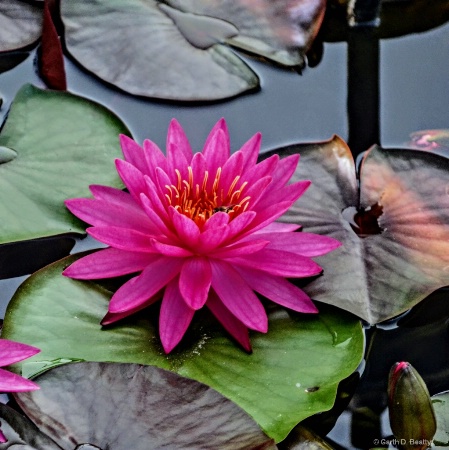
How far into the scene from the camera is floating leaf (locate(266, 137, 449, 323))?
56.3 inches

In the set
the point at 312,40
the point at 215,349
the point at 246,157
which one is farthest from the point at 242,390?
the point at 312,40

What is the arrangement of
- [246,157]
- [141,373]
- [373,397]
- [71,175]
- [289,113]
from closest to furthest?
1. [141,373]
2. [373,397]
3. [246,157]
4. [71,175]
5. [289,113]

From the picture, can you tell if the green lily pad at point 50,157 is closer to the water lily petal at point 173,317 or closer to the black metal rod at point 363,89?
the water lily petal at point 173,317

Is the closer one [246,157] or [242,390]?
[242,390]

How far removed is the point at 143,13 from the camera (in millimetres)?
1983

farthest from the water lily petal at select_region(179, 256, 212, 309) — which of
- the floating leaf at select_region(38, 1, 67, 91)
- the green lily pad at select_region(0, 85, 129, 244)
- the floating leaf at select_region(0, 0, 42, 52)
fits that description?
the floating leaf at select_region(0, 0, 42, 52)

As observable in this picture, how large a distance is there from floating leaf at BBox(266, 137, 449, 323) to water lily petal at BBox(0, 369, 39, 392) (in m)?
0.60

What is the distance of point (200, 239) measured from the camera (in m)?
1.29

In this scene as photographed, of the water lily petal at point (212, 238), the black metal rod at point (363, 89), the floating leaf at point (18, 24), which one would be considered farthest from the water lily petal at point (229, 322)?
the floating leaf at point (18, 24)

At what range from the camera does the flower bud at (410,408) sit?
3.77 ft

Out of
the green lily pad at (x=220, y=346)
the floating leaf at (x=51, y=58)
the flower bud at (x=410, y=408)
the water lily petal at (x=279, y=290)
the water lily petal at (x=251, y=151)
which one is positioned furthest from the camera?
the floating leaf at (x=51, y=58)

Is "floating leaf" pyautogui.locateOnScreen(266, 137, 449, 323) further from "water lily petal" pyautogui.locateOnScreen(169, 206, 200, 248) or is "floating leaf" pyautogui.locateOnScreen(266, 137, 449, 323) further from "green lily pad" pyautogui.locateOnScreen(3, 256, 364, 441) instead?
"water lily petal" pyautogui.locateOnScreen(169, 206, 200, 248)

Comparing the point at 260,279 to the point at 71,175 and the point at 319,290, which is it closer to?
the point at 319,290

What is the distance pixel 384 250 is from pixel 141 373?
62cm
